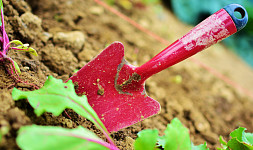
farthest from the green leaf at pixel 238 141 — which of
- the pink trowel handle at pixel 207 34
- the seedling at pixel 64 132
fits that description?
the pink trowel handle at pixel 207 34

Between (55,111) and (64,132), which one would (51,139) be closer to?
(64,132)

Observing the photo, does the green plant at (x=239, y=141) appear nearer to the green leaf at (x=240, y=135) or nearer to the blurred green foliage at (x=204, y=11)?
the green leaf at (x=240, y=135)

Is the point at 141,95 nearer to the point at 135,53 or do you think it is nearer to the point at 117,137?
the point at 117,137

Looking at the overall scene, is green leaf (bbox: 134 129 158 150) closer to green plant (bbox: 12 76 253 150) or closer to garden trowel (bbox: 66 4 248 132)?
green plant (bbox: 12 76 253 150)

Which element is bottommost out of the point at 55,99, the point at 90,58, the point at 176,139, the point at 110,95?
the point at 176,139

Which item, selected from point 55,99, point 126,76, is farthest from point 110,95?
point 55,99

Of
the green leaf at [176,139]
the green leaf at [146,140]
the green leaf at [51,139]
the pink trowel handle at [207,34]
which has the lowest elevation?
the green leaf at [176,139]

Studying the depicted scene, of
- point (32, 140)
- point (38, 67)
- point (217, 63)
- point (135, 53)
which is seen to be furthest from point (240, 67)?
point (32, 140)
